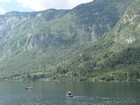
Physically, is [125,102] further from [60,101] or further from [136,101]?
[60,101]

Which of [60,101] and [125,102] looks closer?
[125,102]

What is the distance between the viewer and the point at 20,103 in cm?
16975

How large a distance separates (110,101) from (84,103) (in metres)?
12.7

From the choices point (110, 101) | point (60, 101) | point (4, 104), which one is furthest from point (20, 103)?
point (110, 101)

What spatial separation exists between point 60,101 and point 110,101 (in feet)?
86.2

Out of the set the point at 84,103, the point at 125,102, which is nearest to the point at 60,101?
the point at 84,103

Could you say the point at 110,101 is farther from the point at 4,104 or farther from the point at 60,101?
the point at 4,104

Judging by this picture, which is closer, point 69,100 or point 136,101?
point 136,101

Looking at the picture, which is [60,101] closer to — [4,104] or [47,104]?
[47,104]

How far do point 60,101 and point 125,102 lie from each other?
34.1 meters

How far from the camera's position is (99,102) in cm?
16350

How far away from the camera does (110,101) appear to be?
165 m

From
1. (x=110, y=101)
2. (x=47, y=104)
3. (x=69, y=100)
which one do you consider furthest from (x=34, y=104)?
(x=110, y=101)

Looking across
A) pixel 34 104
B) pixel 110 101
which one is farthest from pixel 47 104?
pixel 110 101
